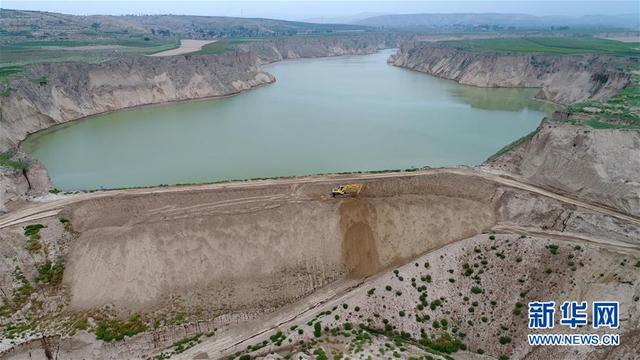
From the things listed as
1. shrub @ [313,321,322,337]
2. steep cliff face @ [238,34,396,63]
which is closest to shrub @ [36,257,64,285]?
shrub @ [313,321,322,337]

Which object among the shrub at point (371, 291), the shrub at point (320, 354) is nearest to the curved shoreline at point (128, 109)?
the shrub at point (371, 291)

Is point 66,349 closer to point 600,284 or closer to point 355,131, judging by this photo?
point 600,284

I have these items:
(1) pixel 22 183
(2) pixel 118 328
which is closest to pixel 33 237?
(1) pixel 22 183

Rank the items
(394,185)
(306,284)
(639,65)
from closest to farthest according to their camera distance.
→ (306,284) → (394,185) → (639,65)

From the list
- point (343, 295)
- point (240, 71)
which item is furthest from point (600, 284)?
point (240, 71)

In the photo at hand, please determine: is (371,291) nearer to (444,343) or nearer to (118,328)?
(444,343)

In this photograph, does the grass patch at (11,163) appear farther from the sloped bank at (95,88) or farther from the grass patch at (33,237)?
the grass patch at (33,237)

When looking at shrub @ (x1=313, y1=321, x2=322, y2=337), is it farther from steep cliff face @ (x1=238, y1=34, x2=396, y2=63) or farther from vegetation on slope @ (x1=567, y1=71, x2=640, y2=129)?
steep cliff face @ (x1=238, y1=34, x2=396, y2=63)
